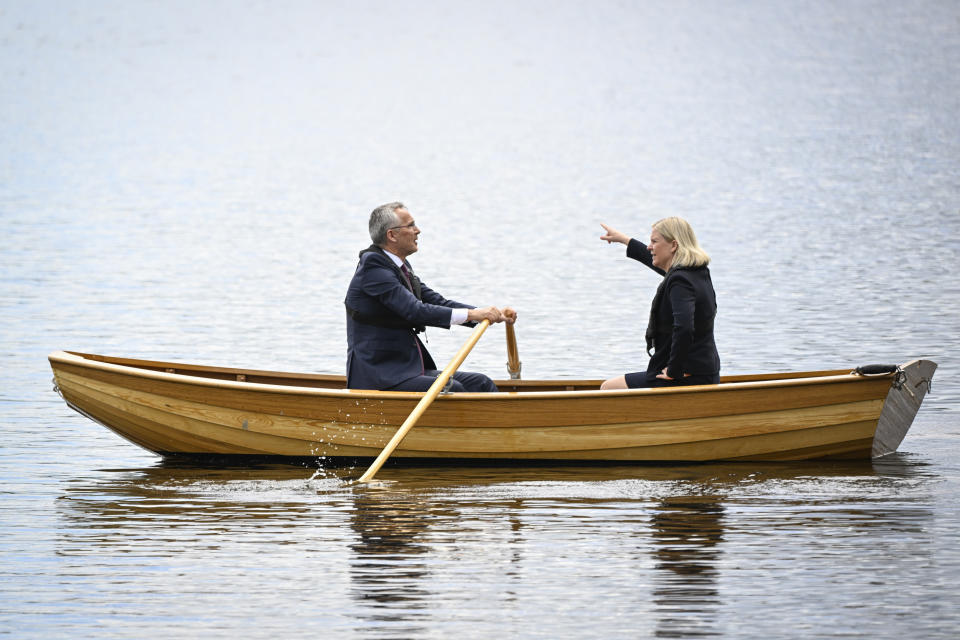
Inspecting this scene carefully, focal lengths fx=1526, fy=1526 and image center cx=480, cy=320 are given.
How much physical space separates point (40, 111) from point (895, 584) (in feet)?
220

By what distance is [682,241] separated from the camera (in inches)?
350

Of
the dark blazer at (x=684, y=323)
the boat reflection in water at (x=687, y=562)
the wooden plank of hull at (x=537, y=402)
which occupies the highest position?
the dark blazer at (x=684, y=323)

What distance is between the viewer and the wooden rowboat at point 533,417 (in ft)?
29.3

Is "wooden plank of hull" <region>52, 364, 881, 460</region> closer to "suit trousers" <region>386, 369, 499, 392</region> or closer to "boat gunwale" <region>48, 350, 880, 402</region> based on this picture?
"boat gunwale" <region>48, 350, 880, 402</region>

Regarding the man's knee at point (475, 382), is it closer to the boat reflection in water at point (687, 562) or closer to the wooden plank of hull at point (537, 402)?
the wooden plank of hull at point (537, 402)

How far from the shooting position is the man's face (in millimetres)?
9023

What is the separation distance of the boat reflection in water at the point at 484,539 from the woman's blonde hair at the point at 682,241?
1.26m

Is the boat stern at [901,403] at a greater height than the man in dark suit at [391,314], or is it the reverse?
the man in dark suit at [391,314]

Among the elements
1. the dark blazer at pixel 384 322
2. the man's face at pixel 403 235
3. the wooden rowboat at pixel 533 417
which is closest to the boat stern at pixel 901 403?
the wooden rowboat at pixel 533 417

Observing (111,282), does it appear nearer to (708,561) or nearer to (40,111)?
(708,561)

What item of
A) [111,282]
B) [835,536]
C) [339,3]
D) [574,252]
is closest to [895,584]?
[835,536]

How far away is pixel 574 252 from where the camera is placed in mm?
28500

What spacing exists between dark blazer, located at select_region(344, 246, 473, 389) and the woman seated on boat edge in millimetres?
1266

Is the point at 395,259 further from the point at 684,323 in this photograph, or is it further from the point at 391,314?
the point at 684,323
